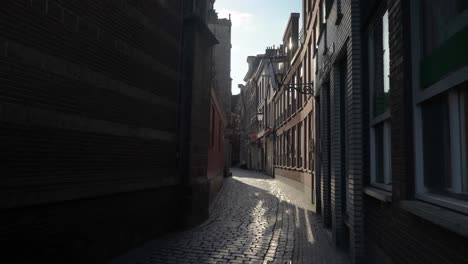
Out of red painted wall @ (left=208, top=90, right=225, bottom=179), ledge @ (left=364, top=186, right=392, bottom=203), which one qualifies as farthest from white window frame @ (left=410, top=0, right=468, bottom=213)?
red painted wall @ (left=208, top=90, right=225, bottom=179)

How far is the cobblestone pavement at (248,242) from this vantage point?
6.60m

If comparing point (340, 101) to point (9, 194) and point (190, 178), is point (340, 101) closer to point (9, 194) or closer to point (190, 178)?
point (190, 178)

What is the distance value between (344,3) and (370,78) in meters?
1.84

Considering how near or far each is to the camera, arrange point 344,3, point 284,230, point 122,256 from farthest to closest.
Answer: point 284,230, point 344,3, point 122,256

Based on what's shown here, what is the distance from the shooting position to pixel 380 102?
221 inches

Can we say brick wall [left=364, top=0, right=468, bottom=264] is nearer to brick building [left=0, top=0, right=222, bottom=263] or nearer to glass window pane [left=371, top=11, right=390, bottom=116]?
glass window pane [left=371, top=11, right=390, bottom=116]

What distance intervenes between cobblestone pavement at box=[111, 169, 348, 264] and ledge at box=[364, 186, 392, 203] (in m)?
1.48

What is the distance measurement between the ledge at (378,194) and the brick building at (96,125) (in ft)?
12.7

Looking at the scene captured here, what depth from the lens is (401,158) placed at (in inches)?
159

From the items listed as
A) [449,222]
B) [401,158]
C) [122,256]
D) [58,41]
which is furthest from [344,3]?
[122,256]

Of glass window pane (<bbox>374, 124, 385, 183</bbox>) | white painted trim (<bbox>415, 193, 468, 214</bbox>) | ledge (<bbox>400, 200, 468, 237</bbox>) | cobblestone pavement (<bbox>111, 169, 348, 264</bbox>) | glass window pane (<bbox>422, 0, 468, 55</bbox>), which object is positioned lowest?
cobblestone pavement (<bbox>111, 169, 348, 264</bbox>)

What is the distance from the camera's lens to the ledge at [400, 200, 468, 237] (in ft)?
8.95

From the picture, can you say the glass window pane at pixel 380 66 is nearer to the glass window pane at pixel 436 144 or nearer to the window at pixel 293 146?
the glass window pane at pixel 436 144

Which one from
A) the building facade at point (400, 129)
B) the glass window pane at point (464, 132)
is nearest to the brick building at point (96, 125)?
the building facade at point (400, 129)
